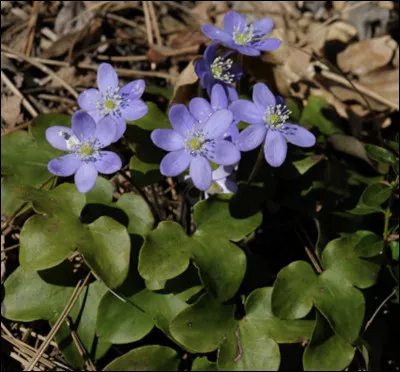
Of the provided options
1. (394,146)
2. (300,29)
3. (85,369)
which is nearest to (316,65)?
(300,29)

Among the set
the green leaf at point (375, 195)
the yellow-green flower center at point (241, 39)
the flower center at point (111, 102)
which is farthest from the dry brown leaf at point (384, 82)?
the flower center at point (111, 102)

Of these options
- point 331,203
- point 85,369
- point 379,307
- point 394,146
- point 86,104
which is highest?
point 86,104

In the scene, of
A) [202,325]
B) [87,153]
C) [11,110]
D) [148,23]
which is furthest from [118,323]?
[148,23]

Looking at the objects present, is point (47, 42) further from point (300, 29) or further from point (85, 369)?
point (85, 369)

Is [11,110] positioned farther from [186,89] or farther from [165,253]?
[165,253]

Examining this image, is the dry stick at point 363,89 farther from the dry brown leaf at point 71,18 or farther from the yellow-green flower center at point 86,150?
the yellow-green flower center at point 86,150

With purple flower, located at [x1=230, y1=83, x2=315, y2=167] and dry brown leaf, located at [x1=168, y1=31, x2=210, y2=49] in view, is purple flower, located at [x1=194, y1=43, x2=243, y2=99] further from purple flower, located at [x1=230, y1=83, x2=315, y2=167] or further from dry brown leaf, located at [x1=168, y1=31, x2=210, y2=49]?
dry brown leaf, located at [x1=168, y1=31, x2=210, y2=49]
